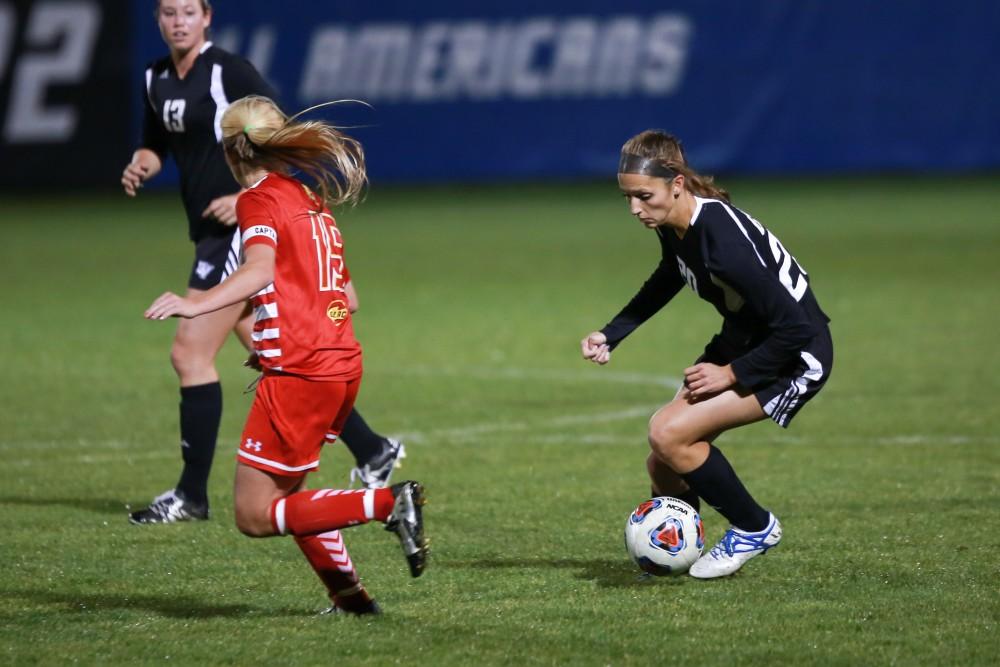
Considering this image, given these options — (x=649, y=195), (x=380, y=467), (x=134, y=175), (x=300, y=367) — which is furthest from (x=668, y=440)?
(x=134, y=175)

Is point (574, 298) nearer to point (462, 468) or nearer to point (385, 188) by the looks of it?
point (462, 468)

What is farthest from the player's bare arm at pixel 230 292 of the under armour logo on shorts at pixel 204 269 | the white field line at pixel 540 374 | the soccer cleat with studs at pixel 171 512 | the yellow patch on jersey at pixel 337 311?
the white field line at pixel 540 374

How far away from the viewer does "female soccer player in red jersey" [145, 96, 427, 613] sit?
474 centimetres

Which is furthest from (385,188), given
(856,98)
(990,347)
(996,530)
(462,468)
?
(996,530)

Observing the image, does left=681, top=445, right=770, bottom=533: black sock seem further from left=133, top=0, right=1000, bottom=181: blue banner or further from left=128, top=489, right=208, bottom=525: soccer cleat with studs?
left=133, top=0, right=1000, bottom=181: blue banner

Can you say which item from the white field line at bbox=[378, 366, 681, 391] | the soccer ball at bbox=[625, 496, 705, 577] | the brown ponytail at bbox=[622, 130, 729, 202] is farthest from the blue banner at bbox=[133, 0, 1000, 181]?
the soccer ball at bbox=[625, 496, 705, 577]

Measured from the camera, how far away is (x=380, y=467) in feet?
22.6

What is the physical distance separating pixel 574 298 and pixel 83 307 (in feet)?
14.0

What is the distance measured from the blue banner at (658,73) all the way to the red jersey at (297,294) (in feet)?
60.3

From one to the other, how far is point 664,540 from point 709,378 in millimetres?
570

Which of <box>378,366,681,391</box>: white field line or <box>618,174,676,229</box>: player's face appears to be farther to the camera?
<box>378,366,681,391</box>: white field line

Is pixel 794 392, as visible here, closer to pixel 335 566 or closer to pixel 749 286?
pixel 749 286

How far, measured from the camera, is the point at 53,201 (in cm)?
2539

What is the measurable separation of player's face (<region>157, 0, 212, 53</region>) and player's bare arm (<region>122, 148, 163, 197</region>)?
1.79ft
